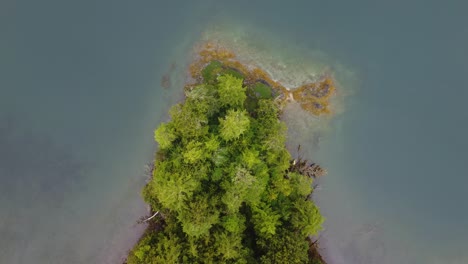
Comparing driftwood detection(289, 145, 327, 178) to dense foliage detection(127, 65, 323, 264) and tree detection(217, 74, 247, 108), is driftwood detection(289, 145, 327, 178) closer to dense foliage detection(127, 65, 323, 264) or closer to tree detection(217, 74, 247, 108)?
dense foliage detection(127, 65, 323, 264)

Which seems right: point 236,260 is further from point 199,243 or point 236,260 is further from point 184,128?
point 184,128

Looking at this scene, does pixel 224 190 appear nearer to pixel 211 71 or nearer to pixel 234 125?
pixel 234 125

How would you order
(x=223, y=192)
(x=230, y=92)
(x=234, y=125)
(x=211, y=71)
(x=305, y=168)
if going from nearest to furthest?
(x=234, y=125)
(x=223, y=192)
(x=230, y=92)
(x=305, y=168)
(x=211, y=71)

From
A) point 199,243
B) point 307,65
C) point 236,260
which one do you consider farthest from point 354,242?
point 307,65

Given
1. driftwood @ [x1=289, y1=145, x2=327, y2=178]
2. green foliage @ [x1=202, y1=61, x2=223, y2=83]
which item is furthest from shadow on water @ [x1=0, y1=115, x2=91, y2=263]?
driftwood @ [x1=289, y1=145, x2=327, y2=178]

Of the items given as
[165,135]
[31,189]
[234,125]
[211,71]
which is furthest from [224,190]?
[31,189]

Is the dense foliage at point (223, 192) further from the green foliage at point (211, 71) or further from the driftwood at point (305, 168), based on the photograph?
the green foliage at point (211, 71)
